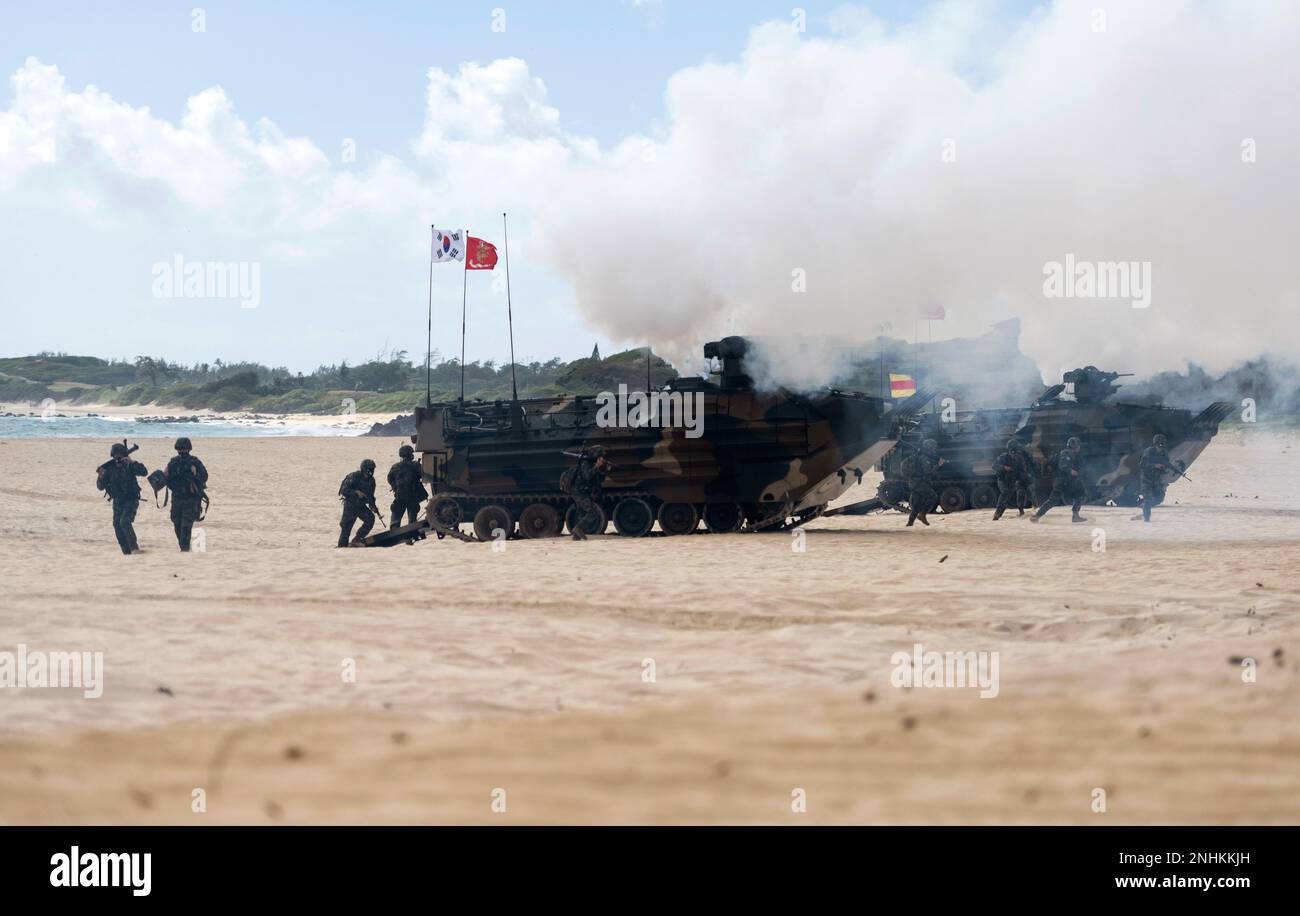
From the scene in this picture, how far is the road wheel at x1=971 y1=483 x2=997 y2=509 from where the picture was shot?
92.1ft

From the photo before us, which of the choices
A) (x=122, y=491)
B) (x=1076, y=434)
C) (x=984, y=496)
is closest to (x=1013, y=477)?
(x=1076, y=434)

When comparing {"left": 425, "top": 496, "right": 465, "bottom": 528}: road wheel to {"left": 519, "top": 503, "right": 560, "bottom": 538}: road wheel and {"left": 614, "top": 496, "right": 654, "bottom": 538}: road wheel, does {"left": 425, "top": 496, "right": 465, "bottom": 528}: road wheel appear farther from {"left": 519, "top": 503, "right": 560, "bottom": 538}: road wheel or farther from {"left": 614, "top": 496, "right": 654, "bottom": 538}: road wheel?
{"left": 614, "top": 496, "right": 654, "bottom": 538}: road wheel

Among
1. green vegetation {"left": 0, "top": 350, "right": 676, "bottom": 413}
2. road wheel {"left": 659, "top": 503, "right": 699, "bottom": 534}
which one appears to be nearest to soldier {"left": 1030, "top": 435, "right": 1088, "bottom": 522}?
road wheel {"left": 659, "top": 503, "right": 699, "bottom": 534}

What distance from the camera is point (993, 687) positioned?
282 inches

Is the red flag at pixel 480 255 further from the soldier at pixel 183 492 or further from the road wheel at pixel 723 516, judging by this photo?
the soldier at pixel 183 492

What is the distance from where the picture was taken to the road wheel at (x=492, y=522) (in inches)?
877

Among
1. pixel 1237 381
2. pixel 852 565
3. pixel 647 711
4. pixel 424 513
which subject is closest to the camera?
pixel 647 711

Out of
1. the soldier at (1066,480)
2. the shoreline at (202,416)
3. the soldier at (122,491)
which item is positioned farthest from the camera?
the shoreline at (202,416)

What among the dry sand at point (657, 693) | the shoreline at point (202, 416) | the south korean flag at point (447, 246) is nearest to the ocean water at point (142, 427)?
the shoreline at point (202, 416)

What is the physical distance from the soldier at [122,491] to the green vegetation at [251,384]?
5974 cm
